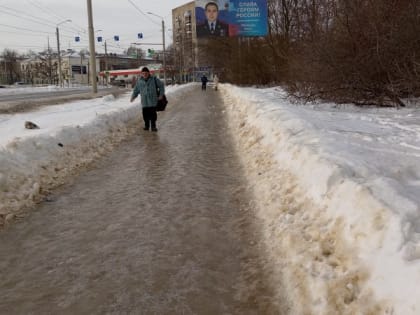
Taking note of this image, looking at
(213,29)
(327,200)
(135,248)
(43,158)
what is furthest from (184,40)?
(327,200)

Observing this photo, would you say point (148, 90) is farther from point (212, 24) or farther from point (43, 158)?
point (212, 24)

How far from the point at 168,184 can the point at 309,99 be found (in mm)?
9069

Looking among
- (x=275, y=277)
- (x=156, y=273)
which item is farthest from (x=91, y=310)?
(x=275, y=277)

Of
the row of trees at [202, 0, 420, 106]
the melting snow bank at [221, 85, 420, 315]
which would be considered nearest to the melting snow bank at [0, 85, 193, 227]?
the melting snow bank at [221, 85, 420, 315]

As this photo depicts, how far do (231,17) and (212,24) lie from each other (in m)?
1.52

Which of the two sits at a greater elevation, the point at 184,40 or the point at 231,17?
the point at 184,40

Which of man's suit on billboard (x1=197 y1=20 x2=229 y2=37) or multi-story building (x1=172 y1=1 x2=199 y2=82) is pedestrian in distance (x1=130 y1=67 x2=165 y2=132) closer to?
man's suit on billboard (x1=197 y1=20 x2=229 y2=37)

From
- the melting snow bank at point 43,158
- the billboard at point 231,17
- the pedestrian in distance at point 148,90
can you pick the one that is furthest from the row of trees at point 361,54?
the billboard at point 231,17

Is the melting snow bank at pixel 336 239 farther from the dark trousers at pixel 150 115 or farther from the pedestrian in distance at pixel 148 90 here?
the dark trousers at pixel 150 115

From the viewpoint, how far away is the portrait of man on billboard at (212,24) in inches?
1254

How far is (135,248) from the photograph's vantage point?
425cm

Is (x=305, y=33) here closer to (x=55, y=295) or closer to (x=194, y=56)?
(x=55, y=295)

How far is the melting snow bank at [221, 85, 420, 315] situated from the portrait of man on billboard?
2809 centimetres

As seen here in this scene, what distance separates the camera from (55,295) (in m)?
3.42
